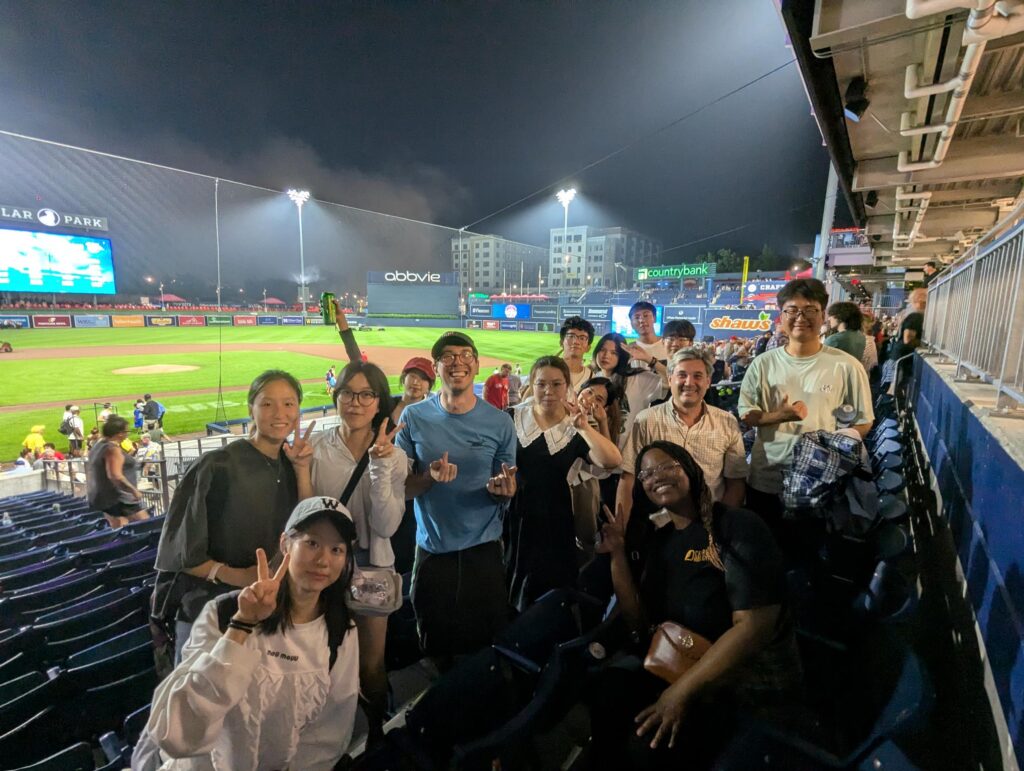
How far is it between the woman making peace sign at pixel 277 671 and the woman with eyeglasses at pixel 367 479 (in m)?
0.33

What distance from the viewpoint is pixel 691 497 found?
79.7 inches

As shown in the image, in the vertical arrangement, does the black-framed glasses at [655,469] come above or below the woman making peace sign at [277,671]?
above

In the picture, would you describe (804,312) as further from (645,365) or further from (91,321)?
(91,321)

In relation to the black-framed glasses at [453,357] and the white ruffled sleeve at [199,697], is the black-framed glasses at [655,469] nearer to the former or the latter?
the black-framed glasses at [453,357]

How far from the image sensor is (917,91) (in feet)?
10.3

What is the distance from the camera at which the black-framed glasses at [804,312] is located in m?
2.88

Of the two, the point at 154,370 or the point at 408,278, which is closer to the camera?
the point at 154,370

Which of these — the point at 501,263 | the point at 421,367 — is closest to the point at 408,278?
the point at 501,263

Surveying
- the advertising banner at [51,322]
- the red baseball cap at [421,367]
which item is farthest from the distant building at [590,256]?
the red baseball cap at [421,367]

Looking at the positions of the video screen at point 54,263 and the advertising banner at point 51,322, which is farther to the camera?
the advertising banner at point 51,322

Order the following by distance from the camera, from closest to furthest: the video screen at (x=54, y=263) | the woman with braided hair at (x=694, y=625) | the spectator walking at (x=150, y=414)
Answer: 1. the woman with braided hair at (x=694, y=625)
2. the spectator walking at (x=150, y=414)
3. the video screen at (x=54, y=263)

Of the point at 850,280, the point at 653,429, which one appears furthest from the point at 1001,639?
the point at 850,280

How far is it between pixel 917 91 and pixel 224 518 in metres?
4.94

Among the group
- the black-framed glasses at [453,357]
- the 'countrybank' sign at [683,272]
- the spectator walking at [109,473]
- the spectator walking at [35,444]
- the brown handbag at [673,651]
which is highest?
the 'countrybank' sign at [683,272]
